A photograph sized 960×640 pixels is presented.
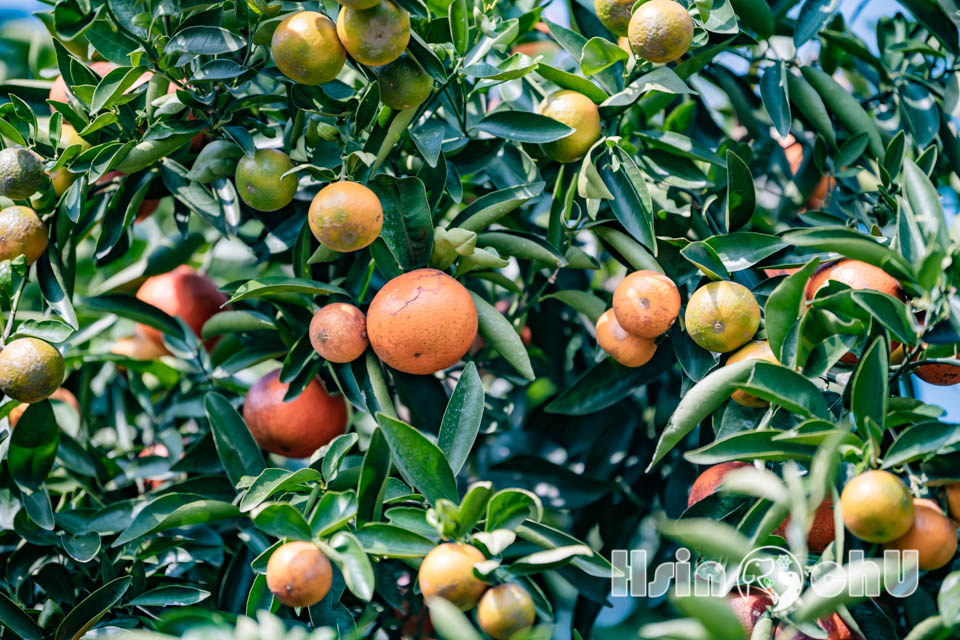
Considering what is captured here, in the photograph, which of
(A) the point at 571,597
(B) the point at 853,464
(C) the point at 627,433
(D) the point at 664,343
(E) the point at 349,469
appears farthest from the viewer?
(A) the point at 571,597

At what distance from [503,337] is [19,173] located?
2.53 feet

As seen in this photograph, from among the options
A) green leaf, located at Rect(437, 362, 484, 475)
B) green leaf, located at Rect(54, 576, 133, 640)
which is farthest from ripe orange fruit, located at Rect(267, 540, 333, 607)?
green leaf, located at Rect(54, 576, 133, 640)

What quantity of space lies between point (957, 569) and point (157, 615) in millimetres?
1173

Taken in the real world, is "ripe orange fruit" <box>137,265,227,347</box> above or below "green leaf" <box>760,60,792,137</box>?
below

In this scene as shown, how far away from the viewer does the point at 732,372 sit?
129cm

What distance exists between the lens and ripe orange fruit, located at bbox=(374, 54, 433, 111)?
4.55 ft

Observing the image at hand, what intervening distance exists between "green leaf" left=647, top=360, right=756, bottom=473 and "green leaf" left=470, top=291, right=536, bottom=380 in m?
0.23

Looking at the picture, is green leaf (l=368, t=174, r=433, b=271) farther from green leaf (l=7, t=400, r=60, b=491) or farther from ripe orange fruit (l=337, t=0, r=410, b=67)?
green leaf (l=7, t=400, r=60, b=491)

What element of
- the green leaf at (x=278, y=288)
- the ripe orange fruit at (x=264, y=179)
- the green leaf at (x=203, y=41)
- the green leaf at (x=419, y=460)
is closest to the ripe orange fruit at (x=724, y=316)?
the green leaf at (x=419, y=460)

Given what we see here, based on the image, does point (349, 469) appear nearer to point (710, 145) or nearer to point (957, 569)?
point (957, 569)

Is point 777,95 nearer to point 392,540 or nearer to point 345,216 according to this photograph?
point 345,216

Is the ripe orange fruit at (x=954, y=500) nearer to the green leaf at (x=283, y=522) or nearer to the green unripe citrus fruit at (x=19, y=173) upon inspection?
the green leaf at (x=283, y=522)

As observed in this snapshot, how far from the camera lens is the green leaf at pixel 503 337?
4.71ft

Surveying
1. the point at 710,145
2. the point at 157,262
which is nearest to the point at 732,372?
the point at 710,145
